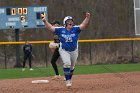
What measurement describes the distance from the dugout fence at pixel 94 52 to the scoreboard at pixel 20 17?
5.62ft

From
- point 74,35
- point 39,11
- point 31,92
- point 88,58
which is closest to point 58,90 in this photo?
point 31,92

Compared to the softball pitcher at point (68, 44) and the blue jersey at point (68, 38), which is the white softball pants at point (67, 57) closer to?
the softball pitcher at point (68, 44)

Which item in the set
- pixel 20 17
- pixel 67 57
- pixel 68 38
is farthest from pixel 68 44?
pixel 20 17

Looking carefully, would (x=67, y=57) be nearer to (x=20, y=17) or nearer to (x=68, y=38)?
(x=68, y=38)

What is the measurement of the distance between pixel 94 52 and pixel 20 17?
5.48 m

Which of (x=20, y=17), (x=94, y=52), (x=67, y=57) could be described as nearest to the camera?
(x=67, y=57)

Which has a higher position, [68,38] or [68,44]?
[68,38]

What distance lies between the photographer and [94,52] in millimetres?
27500

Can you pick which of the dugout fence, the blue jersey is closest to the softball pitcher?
the blue jersey

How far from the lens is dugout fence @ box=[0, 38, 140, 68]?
1043 inches

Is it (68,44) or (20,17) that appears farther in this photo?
(20,17)

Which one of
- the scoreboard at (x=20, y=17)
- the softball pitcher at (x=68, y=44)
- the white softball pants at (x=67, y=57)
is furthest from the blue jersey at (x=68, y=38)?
the scoreboard at (x=20, y=17)

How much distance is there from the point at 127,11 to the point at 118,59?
10.4 feet

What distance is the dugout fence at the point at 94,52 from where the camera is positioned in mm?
26500
